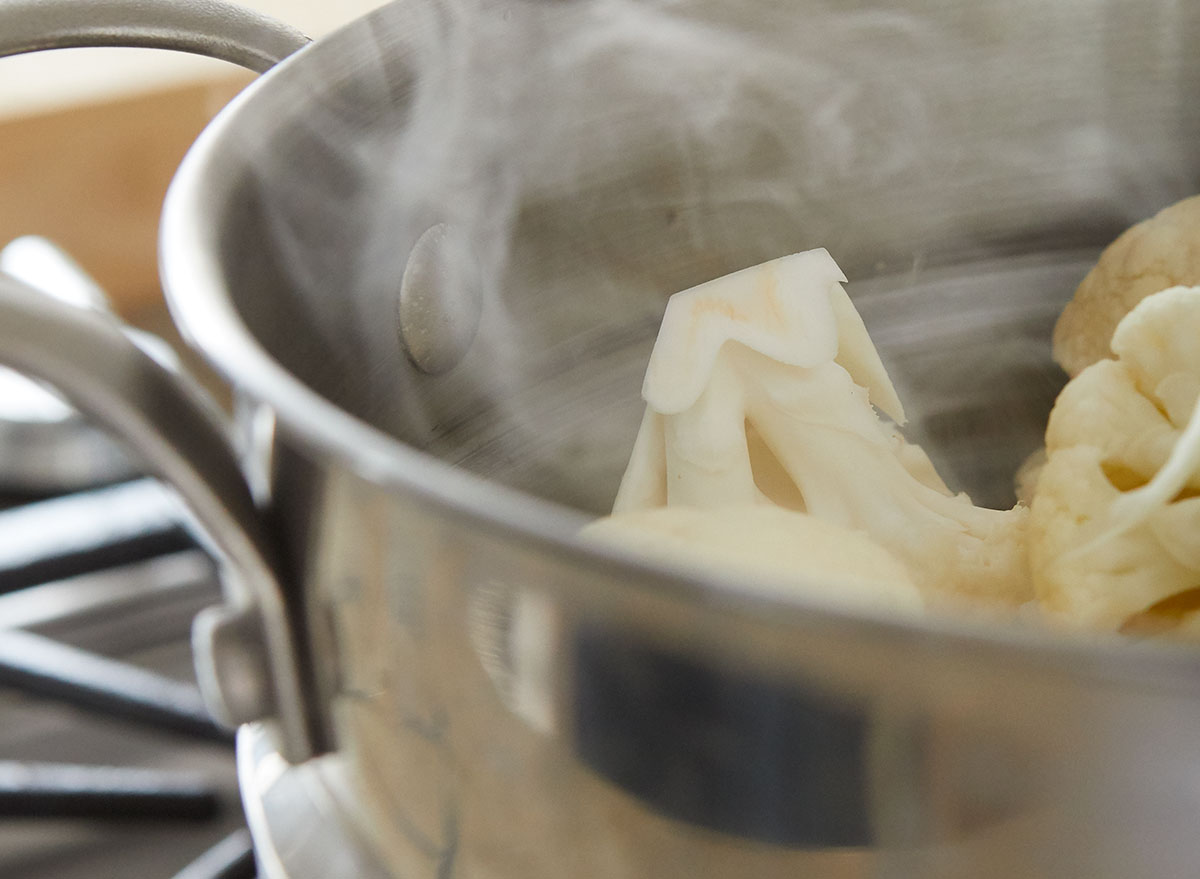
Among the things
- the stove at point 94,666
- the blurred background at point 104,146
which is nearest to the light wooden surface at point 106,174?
the blurred background at point 104,146

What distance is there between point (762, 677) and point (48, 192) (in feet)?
3.78

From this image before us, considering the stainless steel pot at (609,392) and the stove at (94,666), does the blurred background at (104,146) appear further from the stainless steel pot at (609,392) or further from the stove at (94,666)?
the stainless steel pot at (609,392)

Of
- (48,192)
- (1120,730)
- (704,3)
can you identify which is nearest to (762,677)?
(1120,730)

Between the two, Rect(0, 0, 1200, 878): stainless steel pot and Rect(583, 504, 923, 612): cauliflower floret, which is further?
Rect(583, 504, 923, 612): cauliflower floret

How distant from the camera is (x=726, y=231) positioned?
27.0 inches

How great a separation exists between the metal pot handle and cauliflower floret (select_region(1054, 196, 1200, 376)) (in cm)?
49

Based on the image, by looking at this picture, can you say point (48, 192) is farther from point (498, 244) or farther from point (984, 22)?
point (984, 22)

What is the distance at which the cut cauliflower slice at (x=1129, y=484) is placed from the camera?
41 centimetres

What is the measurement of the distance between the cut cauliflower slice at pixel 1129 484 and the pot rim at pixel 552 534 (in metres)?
0.21

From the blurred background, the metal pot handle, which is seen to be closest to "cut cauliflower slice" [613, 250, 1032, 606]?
the metal pot handle

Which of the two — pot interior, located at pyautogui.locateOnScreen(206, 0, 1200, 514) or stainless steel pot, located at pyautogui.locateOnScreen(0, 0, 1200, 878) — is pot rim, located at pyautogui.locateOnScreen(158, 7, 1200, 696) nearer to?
stainless steel pot, located at pyautogui.locateOnScreen(0, 0, 1200, 878)

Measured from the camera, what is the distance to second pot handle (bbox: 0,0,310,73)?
46cm

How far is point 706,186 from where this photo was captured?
0.68 metres

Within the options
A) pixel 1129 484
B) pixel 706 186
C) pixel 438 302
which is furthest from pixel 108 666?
pixel 1129 484
